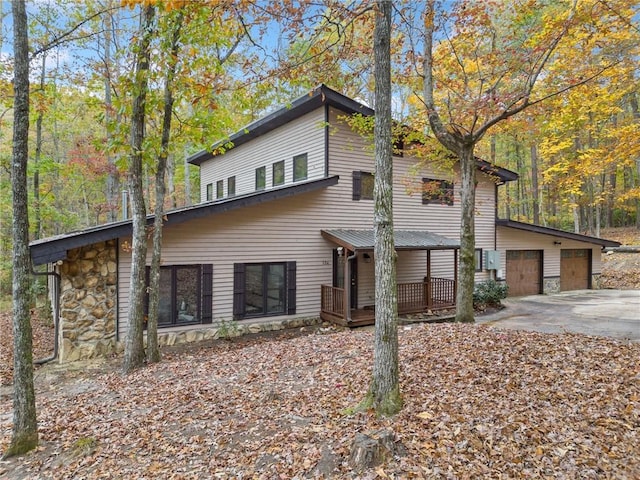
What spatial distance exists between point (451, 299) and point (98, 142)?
1082 centimetres

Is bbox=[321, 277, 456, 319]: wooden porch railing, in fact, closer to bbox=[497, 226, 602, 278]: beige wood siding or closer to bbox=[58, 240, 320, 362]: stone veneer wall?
bbox=[497, 226, 602, 278]: beige wood siding

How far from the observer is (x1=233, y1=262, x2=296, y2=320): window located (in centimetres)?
1027

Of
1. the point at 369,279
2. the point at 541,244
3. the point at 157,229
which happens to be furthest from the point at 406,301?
the point at 541,244

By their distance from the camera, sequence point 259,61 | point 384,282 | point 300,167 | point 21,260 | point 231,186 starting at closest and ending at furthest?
point 384,282
point 21,260
point 259,61
point 300,167
point 231,186

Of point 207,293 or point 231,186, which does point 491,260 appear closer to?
point 207,293

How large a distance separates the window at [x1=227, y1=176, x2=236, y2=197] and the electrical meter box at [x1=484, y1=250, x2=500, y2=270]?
10702 mm

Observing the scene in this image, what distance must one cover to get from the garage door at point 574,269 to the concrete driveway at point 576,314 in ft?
4.45

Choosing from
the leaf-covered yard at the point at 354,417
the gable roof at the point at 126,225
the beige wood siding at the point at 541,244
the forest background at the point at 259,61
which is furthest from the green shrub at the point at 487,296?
the gable roof at the point at 126,225

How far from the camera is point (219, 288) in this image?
10.0 metres

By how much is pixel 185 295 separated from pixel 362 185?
248 inches

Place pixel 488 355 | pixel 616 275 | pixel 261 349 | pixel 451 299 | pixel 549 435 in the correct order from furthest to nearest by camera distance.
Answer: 1. pixel 616 275
2. pixel 451 299
3. pixel 261 349
4. pixel 488 355
5. pixel 549 435

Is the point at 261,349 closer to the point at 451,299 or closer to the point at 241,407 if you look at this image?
the point at 241,407

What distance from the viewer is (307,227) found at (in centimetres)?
1128

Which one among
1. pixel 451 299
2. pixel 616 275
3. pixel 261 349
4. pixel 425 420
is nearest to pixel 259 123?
pixel 261 349
